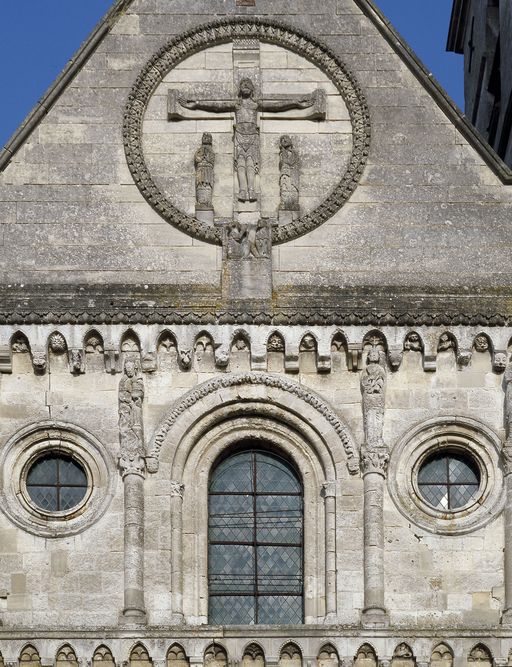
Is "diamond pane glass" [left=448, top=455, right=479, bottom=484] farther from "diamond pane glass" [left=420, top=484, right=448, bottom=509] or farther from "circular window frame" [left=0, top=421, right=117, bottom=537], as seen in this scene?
"circular window frame" [left=0, top=421, right=117, bottom=537]

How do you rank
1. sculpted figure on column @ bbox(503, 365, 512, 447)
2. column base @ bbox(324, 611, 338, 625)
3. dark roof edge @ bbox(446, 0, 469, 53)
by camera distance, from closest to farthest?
column base @ bbox(324, 611, 338, 625) < sculpted figure on column @ bbox(503, 365, 512, 447) < dark roof edge @ bbox(446, 0, 469, 53)

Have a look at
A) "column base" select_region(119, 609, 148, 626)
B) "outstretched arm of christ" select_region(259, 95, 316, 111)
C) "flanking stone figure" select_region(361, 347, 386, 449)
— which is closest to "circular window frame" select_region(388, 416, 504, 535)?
"flanking stone figure" select_region(361, 347, 386, 449)

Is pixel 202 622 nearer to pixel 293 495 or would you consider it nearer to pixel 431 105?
pixel 293 495

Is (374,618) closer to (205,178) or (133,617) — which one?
(133,617)

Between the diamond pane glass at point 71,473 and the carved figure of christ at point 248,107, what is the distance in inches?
150

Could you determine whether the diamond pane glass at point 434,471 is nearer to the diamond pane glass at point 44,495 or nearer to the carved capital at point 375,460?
the carved capital at point 375,460

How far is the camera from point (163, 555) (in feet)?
93.1

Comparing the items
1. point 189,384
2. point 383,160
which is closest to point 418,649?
point 189,384

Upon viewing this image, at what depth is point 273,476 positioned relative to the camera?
2923 centimetres

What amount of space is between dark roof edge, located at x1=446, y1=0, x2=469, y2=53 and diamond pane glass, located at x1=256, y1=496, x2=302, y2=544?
509 inches

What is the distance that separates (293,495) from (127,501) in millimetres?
1818

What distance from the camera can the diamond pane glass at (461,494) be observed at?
2891 cm

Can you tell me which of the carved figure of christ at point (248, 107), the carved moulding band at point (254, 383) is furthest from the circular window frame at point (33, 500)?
the carved figure of christ at point (248, 107)

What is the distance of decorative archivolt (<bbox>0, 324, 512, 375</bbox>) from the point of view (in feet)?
95.4
